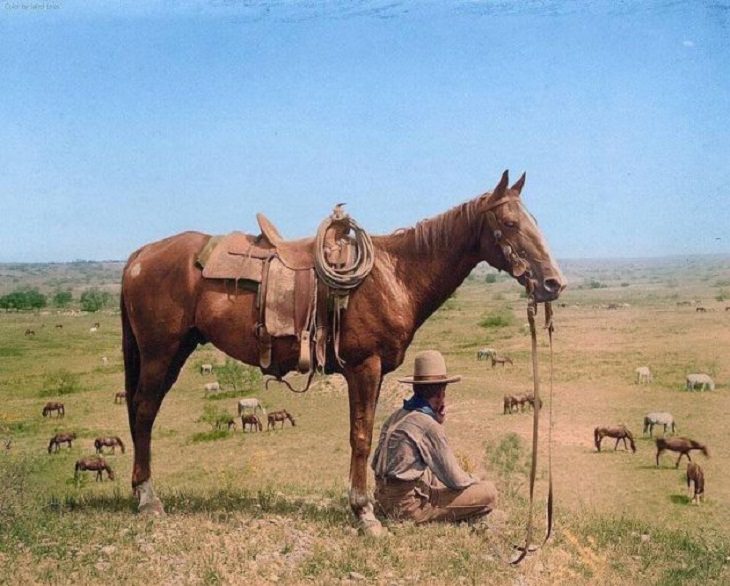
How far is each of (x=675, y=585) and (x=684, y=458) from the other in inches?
664

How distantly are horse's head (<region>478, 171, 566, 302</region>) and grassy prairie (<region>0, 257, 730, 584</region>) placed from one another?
234cm

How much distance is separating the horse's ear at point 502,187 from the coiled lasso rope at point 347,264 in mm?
1217

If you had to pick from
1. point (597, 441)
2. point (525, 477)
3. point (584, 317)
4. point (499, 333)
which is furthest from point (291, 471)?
point (584, 317)

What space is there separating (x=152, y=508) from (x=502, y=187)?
14.4ft

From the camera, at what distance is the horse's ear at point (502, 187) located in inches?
242

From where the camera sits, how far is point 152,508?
6750 millimetres

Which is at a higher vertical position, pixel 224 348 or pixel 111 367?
pixel 224 348

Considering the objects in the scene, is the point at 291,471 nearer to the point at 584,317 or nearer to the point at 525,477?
the point at 525,477

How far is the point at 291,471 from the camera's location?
57.7ft

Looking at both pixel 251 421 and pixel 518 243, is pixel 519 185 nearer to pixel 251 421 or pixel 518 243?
pixel 518 243

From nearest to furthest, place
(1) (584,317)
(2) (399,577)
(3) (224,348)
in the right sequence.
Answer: (2) (399,577) < (3) (224,348) < (1) (584,317)

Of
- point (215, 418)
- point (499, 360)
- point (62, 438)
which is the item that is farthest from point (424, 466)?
point (499, 360)

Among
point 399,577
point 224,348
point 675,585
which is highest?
point 224,348

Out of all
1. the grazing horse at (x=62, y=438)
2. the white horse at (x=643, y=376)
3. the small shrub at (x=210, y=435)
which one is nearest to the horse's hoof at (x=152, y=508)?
the grazing horse at (x=62, y=438)
